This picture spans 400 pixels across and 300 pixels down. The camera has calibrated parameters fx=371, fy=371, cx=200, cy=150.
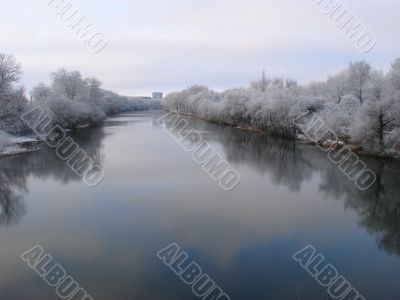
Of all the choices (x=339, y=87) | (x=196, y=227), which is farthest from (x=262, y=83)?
(x=196, y=227)

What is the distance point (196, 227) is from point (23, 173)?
31.9 feet

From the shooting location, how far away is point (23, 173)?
51.2 feet

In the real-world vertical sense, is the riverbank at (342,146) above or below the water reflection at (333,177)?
above

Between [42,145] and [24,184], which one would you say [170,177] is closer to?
[24,184]

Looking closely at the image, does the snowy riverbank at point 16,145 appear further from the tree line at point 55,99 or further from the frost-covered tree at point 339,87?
the frost-covered tree at point 339,87

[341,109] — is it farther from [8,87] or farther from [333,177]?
[8,87]

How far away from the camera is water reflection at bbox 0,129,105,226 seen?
35.9 feet

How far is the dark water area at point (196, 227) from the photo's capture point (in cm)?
675

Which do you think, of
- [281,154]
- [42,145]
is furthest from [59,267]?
[42,145]

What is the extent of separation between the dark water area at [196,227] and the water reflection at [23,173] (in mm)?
78

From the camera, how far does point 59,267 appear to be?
7.23 m

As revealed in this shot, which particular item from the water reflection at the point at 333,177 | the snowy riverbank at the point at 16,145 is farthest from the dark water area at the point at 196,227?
the snowy riverbank at the point at 16,145

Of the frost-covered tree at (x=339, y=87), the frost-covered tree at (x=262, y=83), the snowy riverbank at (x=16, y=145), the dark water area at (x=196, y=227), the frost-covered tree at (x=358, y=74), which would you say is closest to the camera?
the dark water area at (x=196, y=227)

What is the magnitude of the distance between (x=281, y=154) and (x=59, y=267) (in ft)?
51.8
